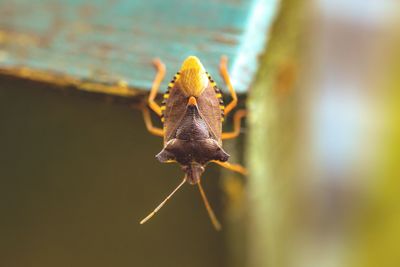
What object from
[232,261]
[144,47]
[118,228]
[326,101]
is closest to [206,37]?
[144,47]

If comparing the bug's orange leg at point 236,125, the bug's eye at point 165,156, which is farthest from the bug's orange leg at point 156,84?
the bug's orange leg at point 236,125

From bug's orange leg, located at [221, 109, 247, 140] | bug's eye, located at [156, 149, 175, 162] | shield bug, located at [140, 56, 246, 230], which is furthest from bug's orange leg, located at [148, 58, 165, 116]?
bug's orange leg, located at [221, 109, 247, 140]

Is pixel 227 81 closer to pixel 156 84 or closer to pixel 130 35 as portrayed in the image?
pixel 156 84

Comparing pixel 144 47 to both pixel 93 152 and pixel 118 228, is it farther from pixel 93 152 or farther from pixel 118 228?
pixel 118 228

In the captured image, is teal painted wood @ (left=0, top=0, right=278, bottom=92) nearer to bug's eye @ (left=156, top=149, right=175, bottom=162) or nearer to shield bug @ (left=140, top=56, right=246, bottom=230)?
shield bug @ (left=140, top=56, right=246, bottom=230)

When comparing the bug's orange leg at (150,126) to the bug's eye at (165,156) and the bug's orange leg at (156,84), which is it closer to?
the bug's orange leg at (156,84)

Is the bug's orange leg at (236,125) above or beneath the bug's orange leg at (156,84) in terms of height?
beneath
